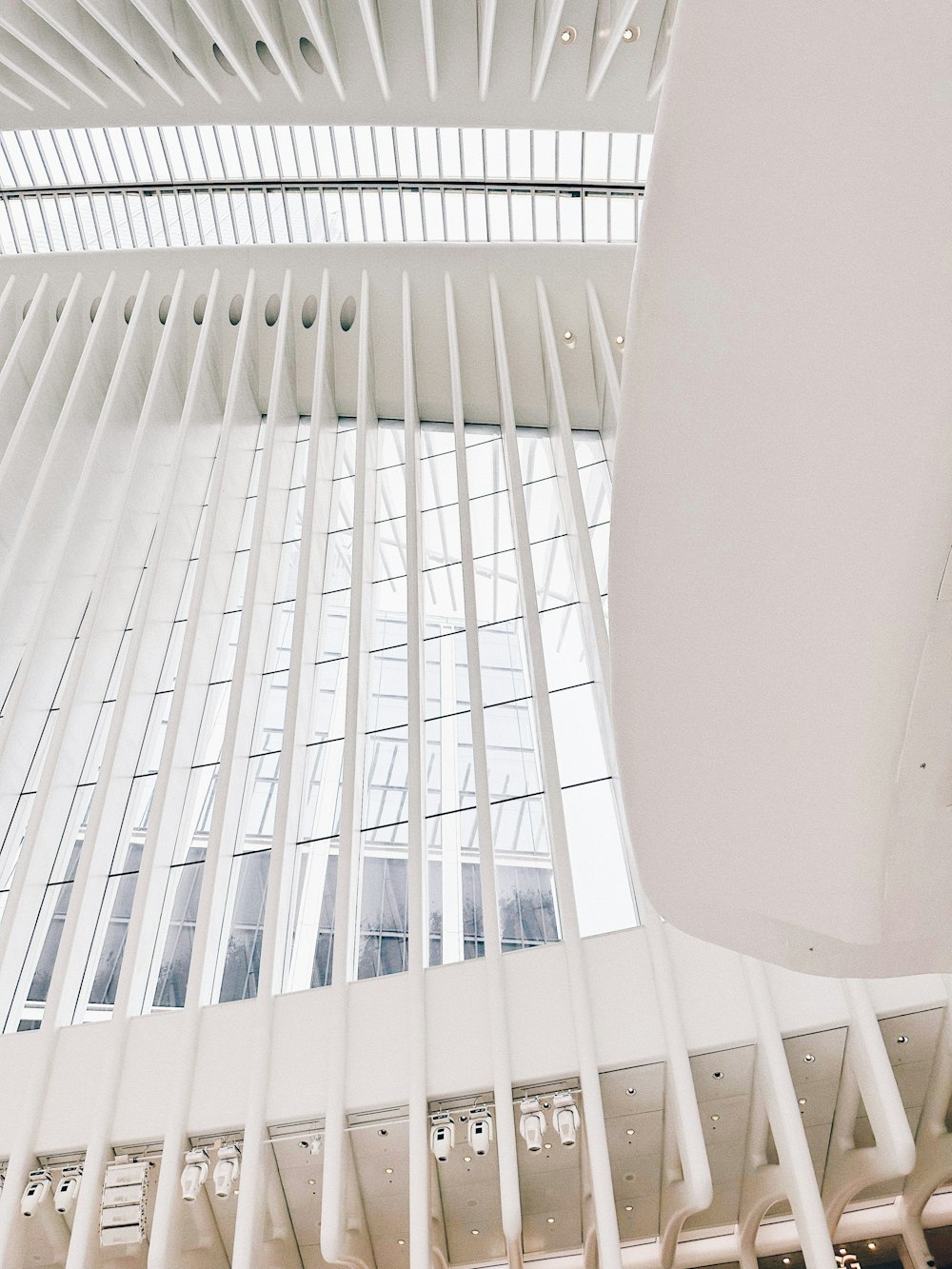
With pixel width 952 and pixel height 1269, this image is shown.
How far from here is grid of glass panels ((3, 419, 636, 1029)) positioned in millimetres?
5633

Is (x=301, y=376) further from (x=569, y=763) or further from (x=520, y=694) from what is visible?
(x=569, y=763)

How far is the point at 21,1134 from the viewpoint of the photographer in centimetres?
423

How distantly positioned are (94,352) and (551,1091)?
684 cm

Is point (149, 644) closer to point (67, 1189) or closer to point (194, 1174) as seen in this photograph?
point (67, 1189)

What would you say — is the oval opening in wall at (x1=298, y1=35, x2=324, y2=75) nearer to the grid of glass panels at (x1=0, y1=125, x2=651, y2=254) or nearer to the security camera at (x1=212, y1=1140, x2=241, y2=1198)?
the grid of glass panels at (x1=0, y1=125, x2=651, y2=254)

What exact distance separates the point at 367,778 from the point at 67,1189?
307cm

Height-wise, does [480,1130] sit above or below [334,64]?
below

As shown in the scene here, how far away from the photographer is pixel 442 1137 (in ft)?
13.0

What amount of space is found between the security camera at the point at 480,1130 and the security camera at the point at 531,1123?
138 millimetres

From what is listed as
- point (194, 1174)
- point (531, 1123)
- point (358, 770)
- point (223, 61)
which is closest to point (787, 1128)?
point (531, 1123)

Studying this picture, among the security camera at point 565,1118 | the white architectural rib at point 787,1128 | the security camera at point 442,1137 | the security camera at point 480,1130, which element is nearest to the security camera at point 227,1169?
the security camera at point 442,1137

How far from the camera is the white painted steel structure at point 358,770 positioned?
4.16 metres

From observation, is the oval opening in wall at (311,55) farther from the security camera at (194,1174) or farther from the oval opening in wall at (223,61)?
the security camera at (194,1174)

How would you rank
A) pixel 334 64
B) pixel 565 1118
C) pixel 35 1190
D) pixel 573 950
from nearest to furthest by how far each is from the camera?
1. pixel 565 1118
2. pixel 35 1190
3. pixel 573 950
4. pixel 334 64
